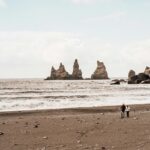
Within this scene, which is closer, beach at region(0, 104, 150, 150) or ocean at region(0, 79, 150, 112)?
beach at region(0, 104, 150, 150)

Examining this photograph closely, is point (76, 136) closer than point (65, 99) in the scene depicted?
Yes

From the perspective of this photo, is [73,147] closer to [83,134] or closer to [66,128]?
[83,134]

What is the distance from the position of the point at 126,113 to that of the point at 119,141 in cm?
1283

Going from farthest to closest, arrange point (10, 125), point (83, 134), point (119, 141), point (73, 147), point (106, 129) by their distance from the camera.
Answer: point (10, 125) < point (106, 129) < point (83, 134) < point (119, 141) < point (73, 147)

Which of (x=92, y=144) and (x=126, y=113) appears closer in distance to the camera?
(x=92, y=144)

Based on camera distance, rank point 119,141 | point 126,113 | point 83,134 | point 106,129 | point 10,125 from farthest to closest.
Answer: point 126,113 < point 10,125 < point 106,129 < point 83,134 < point 119,141

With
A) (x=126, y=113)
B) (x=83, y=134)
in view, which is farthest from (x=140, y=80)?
(x=83, y=134)

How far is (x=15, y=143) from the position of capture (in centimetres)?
1697

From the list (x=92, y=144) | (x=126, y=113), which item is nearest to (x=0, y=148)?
(x=92, y=144)

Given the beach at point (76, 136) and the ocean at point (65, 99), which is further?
the ocean at point (65, 99)

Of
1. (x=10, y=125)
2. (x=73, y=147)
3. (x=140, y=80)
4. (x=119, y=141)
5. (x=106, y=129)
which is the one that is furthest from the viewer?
(x=140, y=80)

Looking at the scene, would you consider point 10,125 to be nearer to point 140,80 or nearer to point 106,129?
point 106,129

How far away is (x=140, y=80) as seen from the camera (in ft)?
529

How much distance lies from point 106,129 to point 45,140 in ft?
13.2
